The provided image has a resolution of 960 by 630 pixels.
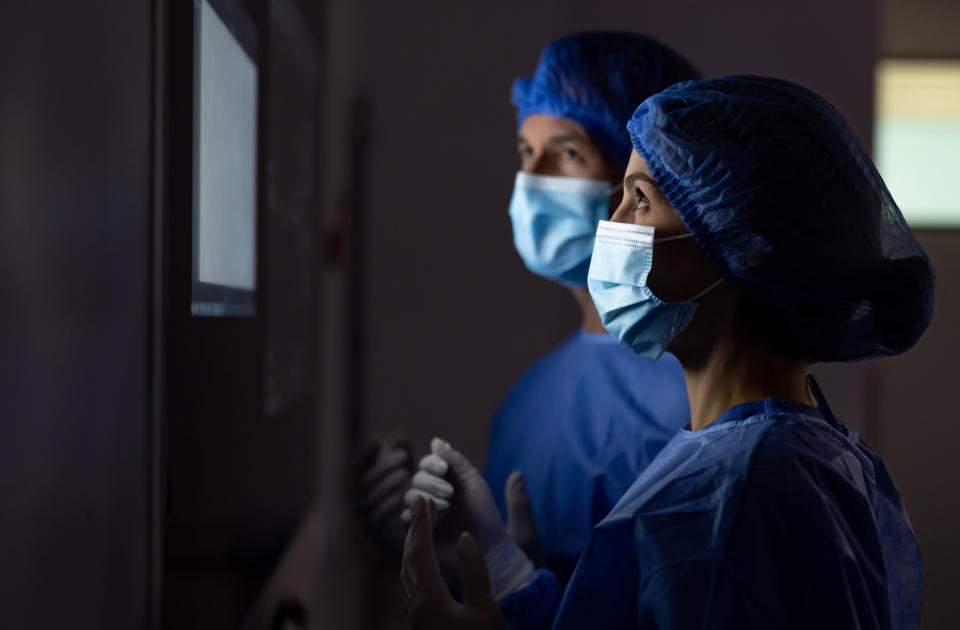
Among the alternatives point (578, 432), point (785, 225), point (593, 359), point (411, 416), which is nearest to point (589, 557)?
point (785, 225)

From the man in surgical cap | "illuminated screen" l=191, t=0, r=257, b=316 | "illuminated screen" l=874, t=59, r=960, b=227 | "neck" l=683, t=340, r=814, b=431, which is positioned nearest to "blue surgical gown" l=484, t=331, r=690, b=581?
the man in surgical cap

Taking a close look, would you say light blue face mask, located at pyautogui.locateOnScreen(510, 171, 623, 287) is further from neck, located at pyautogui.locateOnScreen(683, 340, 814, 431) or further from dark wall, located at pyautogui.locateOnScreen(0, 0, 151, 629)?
dark wall, located at pyautogui.locateOnScreen(0, 0, 151, 629)

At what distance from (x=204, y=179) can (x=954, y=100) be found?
906 millimetres

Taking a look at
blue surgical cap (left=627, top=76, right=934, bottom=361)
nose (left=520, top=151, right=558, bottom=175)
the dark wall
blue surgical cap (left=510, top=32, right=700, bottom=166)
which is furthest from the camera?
nose (left=520, top=151, right=558, bottom=175)

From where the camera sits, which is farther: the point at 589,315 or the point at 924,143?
the point at 589,315

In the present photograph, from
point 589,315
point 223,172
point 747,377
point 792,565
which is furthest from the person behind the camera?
point 589,315

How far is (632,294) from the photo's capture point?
89cm

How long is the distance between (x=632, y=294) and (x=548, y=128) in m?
0.49

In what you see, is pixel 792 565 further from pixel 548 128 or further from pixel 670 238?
pixel 548 128

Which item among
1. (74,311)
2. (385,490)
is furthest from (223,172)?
(385,490)

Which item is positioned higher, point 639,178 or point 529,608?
point 639,178

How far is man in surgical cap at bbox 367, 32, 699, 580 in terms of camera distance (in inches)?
46.4

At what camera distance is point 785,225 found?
0.78 m

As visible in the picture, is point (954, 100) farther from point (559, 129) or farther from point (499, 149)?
point (499, 149)
